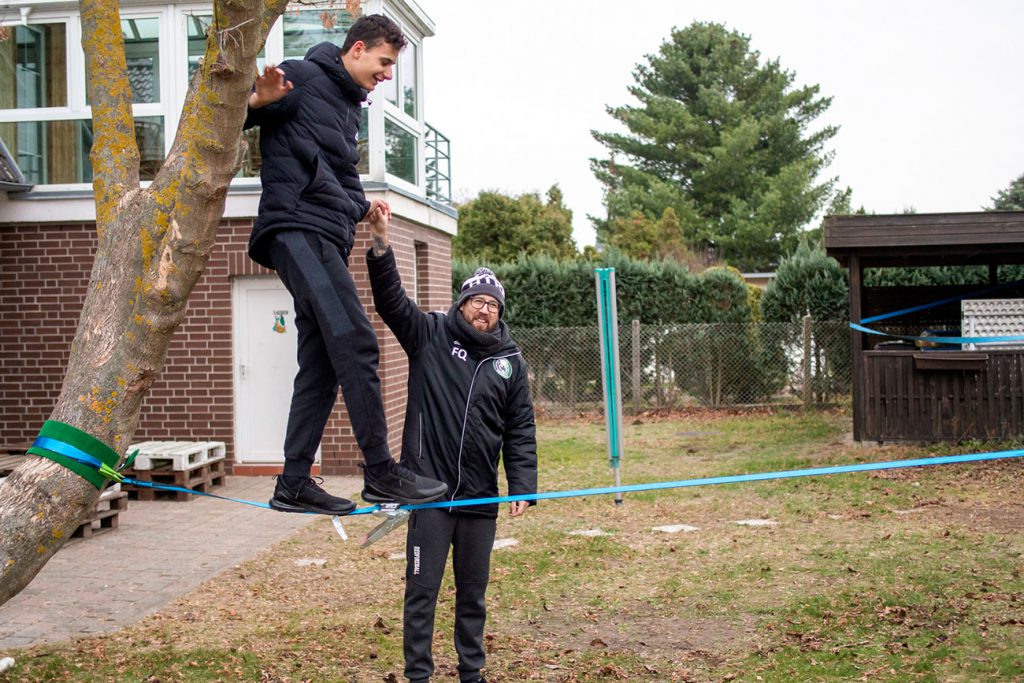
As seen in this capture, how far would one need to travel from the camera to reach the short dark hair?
3.84 meters

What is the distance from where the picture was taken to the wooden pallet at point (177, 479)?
444 inches

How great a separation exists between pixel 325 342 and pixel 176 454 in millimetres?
8000

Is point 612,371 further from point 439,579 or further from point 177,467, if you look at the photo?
point 439,579

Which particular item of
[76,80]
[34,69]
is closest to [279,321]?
[76,80]

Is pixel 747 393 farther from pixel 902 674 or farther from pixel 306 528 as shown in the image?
pixel 902 674

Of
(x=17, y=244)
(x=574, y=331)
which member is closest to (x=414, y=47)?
(x=17, y=244)

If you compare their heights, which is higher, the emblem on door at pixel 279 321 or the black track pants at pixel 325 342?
the emblem on door at pixel 279 321

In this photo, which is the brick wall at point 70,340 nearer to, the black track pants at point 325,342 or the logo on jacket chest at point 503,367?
the logo on jacket chest at point 503,367

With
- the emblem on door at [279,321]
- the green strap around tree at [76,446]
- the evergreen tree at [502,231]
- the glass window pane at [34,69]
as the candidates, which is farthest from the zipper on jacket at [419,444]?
the evergreen tree at [502,231]

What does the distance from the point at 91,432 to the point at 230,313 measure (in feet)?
30.2

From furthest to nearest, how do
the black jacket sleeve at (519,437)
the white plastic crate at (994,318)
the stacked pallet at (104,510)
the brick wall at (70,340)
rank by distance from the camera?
the white plastic crate at (994,318) → the brick wall at (70,340) → the stacked pallet at (104,510) → the black jacket sleeve at (519,437)

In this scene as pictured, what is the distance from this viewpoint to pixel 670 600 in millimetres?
7180

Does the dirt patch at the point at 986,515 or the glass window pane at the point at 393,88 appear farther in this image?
the glass window pane at the point at 393,88

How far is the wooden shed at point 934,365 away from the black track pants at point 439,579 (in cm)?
995
